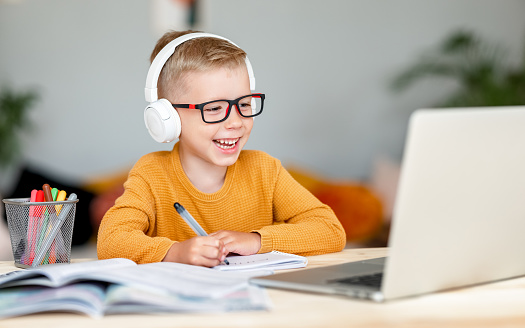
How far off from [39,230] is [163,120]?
1.23 feet

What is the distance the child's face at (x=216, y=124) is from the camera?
1363mm

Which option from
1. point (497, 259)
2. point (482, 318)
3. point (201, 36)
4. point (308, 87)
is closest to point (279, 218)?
point (201, 36)

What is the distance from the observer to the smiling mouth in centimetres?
139

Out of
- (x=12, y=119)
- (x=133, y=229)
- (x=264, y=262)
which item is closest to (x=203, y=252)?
(x=264, y=262)

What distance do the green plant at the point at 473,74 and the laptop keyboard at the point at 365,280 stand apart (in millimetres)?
2917

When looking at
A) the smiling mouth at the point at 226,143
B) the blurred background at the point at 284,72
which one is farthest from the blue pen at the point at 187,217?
the blurred background at the point at 284,72

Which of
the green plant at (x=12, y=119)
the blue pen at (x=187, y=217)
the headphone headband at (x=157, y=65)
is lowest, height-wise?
the green plant at (x=12, y=119)

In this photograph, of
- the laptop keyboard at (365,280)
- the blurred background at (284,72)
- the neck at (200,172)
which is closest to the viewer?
the laptop keyboard at (365,280)

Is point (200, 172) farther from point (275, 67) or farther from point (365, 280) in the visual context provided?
point (275, 67)

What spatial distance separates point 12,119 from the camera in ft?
11.5

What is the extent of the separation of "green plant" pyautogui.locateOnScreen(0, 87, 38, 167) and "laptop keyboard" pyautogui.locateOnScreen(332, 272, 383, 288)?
3.05 meters

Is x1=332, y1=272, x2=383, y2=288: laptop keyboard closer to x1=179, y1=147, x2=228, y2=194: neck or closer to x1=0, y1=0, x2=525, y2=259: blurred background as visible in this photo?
x1=179, y1=147, x2=228, y2=194: neck

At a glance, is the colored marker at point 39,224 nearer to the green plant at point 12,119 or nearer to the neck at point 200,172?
the neck at point 200,172

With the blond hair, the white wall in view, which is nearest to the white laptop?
the blond hair
